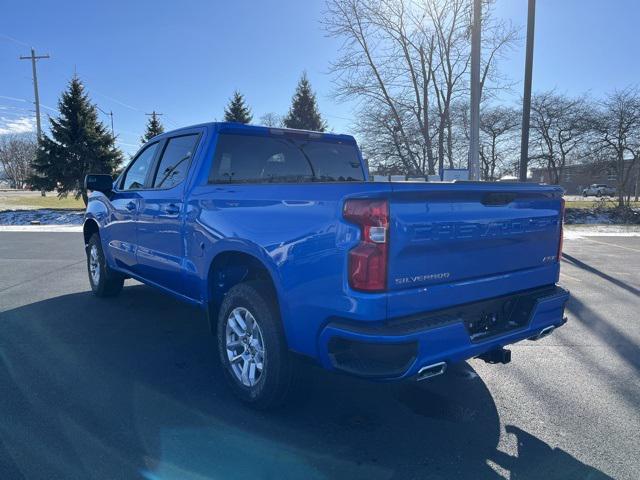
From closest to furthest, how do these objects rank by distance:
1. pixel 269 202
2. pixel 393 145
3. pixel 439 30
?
pixel 269 202 → pixel 439 30 → pixel 393 145

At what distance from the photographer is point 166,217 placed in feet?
13.7

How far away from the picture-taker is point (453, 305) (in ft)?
9.12

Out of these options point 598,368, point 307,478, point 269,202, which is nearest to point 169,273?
point 269,202

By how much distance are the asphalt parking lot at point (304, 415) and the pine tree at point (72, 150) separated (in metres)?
21.4

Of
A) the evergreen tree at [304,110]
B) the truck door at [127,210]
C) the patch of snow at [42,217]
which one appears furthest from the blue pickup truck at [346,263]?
the evergreen tree at [304,110]

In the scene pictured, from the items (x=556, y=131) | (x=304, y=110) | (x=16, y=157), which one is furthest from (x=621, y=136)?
(x=16, y=157)

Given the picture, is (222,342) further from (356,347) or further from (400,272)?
(400,272)

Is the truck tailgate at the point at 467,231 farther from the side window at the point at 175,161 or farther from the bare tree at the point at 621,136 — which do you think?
the bare tree at the point at 621,136

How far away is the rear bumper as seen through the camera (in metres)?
2.44

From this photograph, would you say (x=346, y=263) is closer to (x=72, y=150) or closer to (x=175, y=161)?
(x=175, y=161)

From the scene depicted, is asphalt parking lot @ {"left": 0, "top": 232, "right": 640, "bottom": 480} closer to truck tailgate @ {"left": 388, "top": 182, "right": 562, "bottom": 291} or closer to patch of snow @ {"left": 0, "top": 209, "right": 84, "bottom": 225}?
truck tailgate @ {"left": 388, "top": 182, "right": 562, "bottom": 291}

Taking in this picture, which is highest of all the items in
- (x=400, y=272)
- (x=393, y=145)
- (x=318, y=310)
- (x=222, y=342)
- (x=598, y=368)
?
(x=393, y=145)

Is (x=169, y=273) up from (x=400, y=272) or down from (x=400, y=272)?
down

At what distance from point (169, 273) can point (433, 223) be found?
2.63 metres
